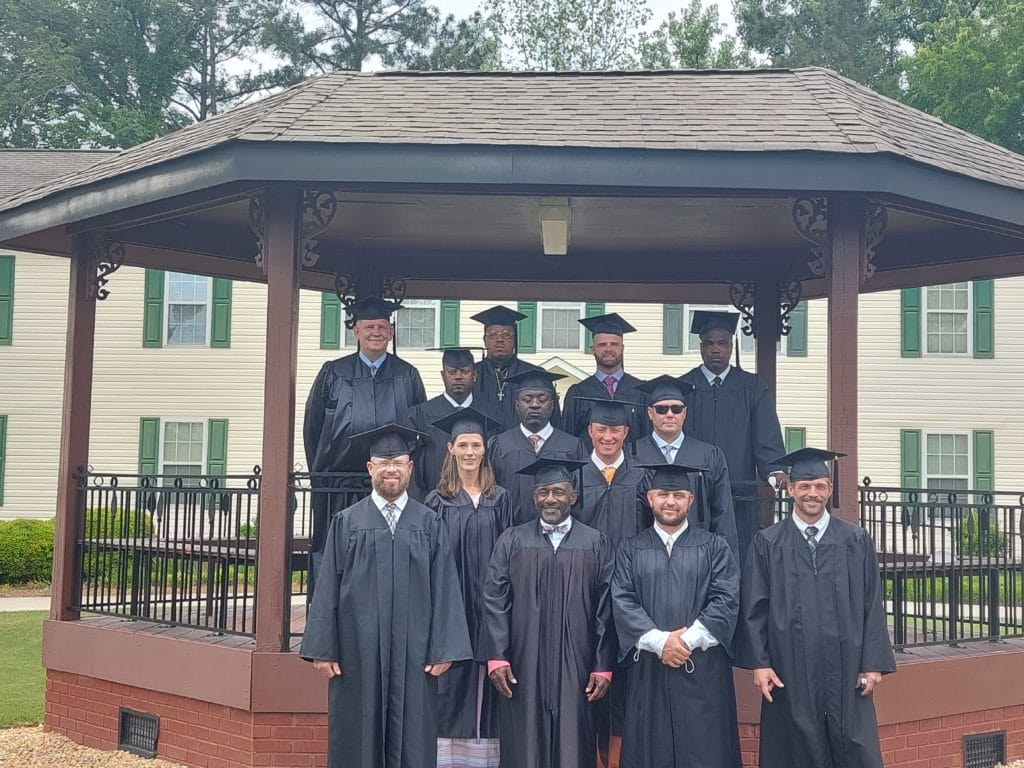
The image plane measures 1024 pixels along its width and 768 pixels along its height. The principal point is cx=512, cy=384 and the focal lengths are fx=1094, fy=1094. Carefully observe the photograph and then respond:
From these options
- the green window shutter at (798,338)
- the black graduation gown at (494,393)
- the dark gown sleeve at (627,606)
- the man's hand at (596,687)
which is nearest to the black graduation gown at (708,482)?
the dark gown sleeve at (627,606)

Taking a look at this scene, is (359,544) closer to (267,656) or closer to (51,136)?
(267,656)

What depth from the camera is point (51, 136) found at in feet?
113

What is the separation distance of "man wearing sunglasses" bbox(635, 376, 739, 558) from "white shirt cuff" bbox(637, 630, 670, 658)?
99 centimetres

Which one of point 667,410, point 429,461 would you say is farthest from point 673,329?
point 667,410

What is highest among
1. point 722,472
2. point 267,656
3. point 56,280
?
point 56,280

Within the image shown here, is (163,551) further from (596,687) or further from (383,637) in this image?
(596,687)

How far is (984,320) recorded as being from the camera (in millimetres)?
20297

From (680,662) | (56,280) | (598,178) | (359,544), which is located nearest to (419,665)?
(359,544)

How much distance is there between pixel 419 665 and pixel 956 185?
161 inches

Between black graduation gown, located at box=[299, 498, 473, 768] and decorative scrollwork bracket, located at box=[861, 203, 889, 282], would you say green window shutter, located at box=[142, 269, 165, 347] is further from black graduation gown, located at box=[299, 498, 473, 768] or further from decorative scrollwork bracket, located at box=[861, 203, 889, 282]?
decorative scrollwork bracket, located at box=[861, 203, 889, 282]

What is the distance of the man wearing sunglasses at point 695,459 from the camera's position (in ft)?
20.1

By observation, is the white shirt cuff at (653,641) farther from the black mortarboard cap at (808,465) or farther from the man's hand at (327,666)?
the man's hand at (327,666)

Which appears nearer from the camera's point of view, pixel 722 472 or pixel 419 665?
pixel 419 665

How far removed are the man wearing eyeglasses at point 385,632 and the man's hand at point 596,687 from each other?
24.7 inches
